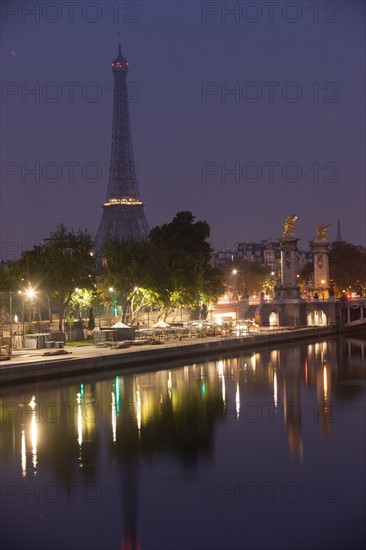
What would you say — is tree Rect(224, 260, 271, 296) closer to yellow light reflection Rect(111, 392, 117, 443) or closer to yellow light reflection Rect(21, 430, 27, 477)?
yellow light reflection Rect(111, 392, 117, 443)

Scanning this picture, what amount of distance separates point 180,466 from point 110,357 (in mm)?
24261

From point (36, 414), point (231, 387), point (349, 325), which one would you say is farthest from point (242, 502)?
point (349, 325)

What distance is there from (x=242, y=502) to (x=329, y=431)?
1060cm

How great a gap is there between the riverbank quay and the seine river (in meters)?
0.86

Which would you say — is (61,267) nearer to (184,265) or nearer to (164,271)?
(164,271)

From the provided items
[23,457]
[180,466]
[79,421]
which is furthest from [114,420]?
[180,466]

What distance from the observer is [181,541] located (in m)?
24.9

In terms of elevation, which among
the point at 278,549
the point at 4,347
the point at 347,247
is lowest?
the point at 278,549

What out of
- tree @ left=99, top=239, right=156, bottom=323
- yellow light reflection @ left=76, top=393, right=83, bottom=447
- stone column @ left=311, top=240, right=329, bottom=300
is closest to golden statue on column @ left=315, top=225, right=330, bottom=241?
stone column @ left=311, top=240, right=329, bottom=300

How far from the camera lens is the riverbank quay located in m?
48.3

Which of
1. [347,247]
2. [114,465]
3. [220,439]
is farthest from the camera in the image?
Answer: [347,247]

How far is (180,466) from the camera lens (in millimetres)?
32406

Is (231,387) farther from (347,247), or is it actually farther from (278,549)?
(347,247)

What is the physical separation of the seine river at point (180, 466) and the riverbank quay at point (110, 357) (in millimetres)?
856
